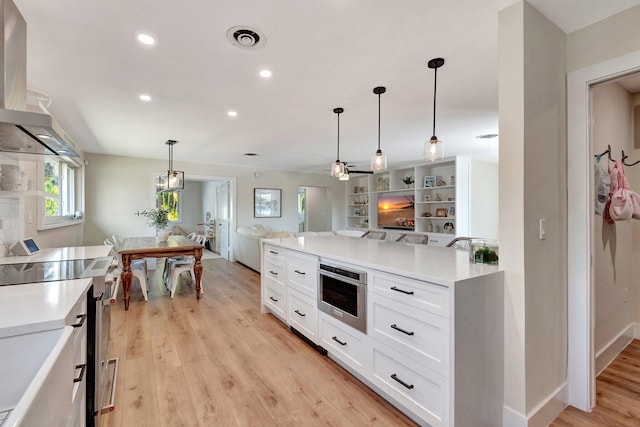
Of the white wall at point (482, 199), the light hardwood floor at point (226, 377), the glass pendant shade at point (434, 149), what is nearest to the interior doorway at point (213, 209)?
the light hardwood floor at point (226, 377)

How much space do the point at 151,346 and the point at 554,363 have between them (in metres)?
3.07

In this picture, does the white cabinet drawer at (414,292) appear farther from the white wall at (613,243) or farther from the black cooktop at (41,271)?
the black cooktop at (41,271)

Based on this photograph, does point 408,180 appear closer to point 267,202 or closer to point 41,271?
point 267,202

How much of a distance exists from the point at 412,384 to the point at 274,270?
189 centimetres

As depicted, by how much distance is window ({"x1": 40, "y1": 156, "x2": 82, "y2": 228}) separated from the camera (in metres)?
3.95

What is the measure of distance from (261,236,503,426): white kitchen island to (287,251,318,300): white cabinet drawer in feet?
1.39

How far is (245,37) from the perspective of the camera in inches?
76.0

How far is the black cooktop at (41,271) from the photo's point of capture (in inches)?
58.9

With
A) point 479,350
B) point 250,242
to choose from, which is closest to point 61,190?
point 250,242

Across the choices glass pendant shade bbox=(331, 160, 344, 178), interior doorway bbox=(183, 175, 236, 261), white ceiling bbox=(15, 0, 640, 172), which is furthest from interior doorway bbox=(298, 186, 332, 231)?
glass pendant shade bbox=(331, 160, 344, 178)

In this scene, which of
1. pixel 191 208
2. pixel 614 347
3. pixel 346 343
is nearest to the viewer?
pixel 346 343

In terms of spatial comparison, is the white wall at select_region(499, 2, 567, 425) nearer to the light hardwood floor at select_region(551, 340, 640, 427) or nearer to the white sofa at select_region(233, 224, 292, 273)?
the light hardwood floor at select_region(551, 340, 640, 427)

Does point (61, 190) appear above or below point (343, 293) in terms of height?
above

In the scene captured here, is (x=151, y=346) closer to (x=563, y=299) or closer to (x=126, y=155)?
(x=563, y=299)
